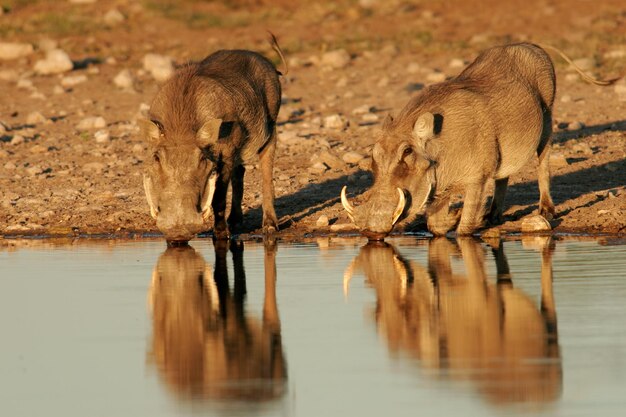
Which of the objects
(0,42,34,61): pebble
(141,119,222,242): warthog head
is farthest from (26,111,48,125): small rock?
(141,119,222,242): warthog head

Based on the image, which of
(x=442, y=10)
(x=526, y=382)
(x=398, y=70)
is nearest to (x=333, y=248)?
(x=526, y=382)

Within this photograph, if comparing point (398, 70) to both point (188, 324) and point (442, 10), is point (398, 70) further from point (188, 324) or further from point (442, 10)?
point (188, 324)

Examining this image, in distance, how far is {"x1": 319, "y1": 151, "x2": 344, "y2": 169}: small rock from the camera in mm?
14867

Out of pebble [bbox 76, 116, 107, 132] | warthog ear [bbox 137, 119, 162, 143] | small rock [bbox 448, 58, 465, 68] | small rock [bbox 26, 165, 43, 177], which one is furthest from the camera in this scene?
small rock [bbox 448, 58, 465, 68]

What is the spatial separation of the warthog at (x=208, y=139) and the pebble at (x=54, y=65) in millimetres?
8817

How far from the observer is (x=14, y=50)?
2253cm

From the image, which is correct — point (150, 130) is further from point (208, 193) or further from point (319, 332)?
point (319, 332)

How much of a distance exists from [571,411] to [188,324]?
2.67 meters

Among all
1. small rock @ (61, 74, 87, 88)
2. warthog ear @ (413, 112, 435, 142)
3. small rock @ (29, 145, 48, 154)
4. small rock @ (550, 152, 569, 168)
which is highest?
small rock @ (61, 74, 87, 88)

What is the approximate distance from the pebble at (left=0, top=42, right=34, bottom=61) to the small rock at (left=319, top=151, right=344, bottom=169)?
9.00 meters

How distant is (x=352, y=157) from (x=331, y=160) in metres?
0.26

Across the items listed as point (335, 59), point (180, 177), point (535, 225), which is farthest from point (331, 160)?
point (335, 59)

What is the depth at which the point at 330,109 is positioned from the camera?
60.6 feet

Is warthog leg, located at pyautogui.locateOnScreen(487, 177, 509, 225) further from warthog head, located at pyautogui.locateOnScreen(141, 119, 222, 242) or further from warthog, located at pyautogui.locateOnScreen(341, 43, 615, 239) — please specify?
warthog head, located at pyautogui.locateOnScreen(141, 119, 222, 242)
